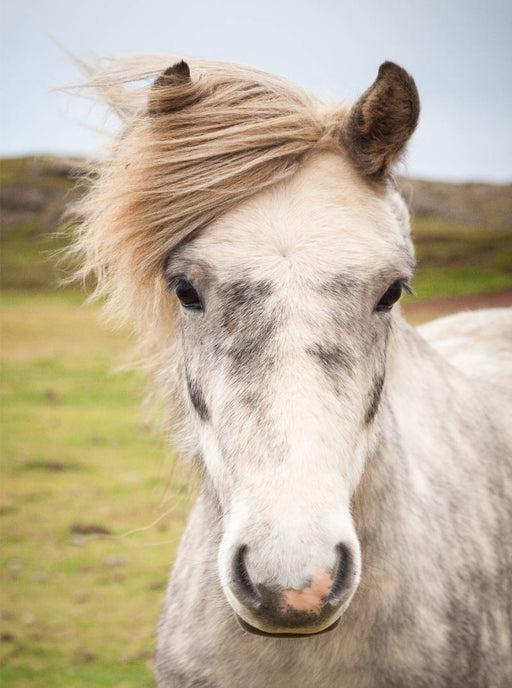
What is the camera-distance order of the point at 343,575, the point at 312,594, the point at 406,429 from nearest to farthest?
the point at 312,594
the point at 343,575
the point at 406,429

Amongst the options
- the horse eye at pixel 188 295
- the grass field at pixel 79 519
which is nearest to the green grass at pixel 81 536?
the grass field at pixel 79 519

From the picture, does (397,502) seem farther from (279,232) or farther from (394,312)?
(279,232)

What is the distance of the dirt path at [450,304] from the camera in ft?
78.3

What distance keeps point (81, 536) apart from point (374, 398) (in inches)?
208

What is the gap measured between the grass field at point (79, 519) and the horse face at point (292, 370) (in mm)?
1079

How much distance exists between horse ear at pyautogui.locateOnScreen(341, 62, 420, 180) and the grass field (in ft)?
4.62

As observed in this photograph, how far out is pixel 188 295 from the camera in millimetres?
1983

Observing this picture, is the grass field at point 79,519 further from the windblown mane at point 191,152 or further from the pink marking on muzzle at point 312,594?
the pink marking on muzzle at point 312,594

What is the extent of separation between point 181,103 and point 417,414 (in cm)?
154

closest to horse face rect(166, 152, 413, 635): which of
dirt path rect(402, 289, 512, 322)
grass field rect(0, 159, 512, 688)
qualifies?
grass field rect(0, 159, 512, 688)

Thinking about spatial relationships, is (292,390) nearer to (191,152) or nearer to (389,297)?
(389,297)

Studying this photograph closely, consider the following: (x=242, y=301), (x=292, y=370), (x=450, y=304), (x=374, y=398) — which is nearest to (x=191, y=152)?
(x=242, y=301)

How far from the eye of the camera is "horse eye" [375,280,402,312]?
6.31 ft

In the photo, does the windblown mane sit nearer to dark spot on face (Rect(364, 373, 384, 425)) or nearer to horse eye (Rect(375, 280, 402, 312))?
horse eye (Rect(375, 280, 402, 312))
